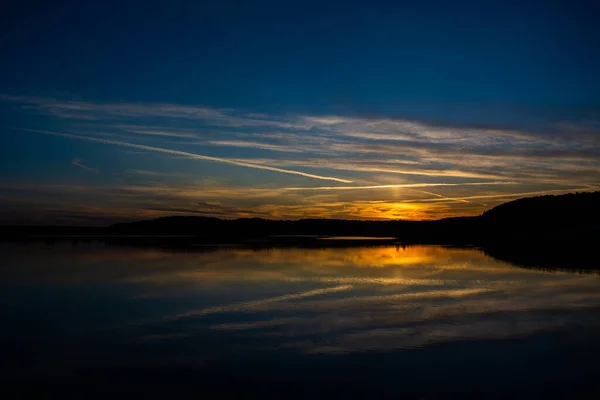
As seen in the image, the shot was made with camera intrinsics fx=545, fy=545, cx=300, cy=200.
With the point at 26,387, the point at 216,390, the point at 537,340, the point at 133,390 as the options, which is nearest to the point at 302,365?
the point at 216,390

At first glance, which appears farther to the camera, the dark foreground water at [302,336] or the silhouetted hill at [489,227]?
the silhouetted hill at [489,227]

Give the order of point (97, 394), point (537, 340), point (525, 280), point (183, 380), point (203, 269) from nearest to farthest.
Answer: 1. point (97, 394)
2. point (183, 380)
3. point (537, 340)
4. point (525, 280)
5. point (203, 269)

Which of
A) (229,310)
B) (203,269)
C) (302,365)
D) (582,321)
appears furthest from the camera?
(203,269)

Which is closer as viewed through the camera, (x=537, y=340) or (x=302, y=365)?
(x=302, y=365)

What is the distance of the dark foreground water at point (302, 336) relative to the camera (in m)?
9.54

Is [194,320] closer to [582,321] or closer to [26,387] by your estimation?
[26,387]

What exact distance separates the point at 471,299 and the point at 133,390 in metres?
12.6

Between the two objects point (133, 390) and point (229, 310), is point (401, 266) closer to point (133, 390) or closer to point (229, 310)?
point (229, 310)

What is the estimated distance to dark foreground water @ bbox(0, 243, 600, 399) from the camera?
9.54 m

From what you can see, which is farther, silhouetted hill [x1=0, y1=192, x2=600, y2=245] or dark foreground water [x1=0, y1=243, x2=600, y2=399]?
silhouetted hill [x1=0, y1=192, x2=600, y2=245]

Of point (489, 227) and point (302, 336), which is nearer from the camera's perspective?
point (302, 336)

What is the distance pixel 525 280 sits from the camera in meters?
23.1

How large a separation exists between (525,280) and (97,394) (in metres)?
19.2

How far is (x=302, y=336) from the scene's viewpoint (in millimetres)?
12984
